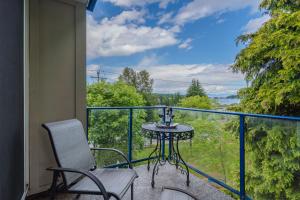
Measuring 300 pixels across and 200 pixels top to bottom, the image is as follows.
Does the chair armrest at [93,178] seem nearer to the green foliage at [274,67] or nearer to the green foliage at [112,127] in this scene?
the green foliage at [112,127]

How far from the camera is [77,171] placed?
160cm

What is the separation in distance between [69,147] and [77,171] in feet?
1.36

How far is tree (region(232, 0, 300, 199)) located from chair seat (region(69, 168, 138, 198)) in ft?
5.08

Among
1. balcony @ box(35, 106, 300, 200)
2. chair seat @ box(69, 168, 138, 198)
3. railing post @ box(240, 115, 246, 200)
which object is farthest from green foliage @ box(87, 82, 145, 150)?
railing post @ box(240, 115, 246, 200)

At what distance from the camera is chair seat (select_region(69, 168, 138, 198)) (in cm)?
166

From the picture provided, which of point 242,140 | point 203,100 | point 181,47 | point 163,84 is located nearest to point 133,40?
point 181,47

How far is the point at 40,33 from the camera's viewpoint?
223 centimetres

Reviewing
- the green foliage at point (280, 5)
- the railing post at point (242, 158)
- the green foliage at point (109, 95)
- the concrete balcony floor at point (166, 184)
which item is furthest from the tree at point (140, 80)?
the railing post at point (242, 158)

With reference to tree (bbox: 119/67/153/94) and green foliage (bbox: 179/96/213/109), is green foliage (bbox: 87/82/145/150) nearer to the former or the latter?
green foliage (bbox: 179/96/213/109)

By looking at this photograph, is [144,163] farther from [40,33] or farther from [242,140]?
[40,33]

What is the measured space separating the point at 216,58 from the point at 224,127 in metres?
9.28

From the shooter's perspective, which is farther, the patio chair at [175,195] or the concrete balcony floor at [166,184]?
the concrete balcony floor at [166,184]

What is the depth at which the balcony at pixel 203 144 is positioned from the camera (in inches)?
89.7

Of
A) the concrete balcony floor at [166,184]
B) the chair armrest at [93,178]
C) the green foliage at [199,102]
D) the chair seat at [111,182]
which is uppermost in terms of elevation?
the green foliage at [199,102]
